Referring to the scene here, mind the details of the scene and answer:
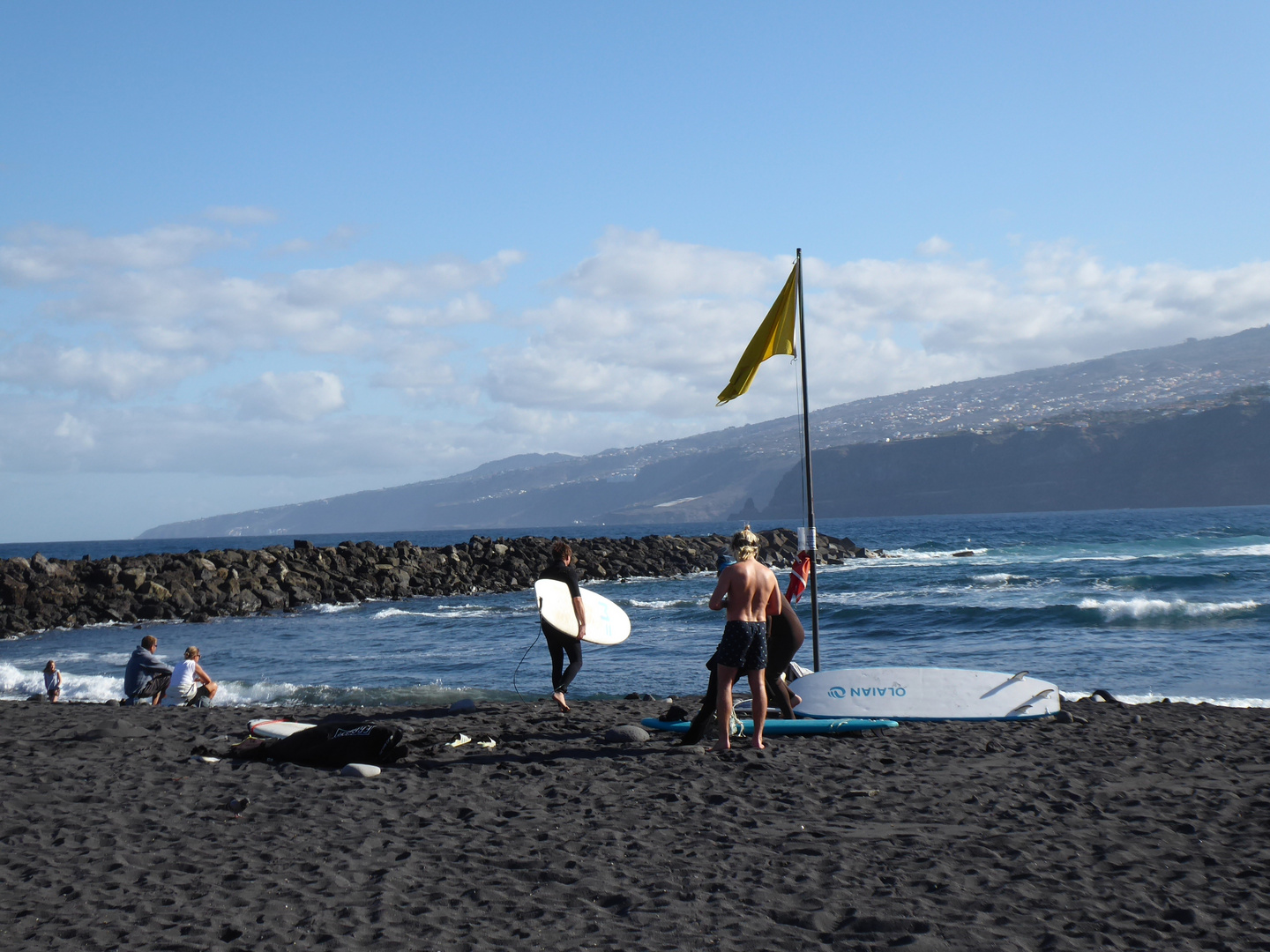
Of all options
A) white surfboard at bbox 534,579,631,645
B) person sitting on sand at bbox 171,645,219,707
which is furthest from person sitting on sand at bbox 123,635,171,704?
→ white surfboard at bbox 534,579,631,645

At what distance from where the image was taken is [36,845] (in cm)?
573

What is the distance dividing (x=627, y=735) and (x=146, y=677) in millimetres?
7663

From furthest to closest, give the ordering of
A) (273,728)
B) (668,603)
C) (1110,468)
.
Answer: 1. (1110,468)
2. (668,603)
3. (273,728)

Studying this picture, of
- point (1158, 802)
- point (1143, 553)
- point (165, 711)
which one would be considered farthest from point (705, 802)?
point (1143, 553)

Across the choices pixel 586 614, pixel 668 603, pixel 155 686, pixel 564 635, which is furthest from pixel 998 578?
pixel 155 686

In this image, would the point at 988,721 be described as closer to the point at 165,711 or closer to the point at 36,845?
the point at 36,845

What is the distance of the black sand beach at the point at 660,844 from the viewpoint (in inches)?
168

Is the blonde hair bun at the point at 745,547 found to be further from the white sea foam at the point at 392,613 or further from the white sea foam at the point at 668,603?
the white sea foam at the point at 392,613

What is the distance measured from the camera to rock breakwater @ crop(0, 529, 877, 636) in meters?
30.1

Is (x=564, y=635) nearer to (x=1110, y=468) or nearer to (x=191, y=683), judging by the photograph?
(x=191, y=683)

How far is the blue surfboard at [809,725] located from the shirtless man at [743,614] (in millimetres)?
1167

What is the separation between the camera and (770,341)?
1039 cm

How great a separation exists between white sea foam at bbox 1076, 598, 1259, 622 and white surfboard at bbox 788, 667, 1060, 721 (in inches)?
507

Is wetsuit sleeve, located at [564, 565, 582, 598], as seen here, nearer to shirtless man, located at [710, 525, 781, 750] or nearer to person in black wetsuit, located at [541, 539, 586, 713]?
person in black wetsuit, located at [541, 539, 586, 713]
